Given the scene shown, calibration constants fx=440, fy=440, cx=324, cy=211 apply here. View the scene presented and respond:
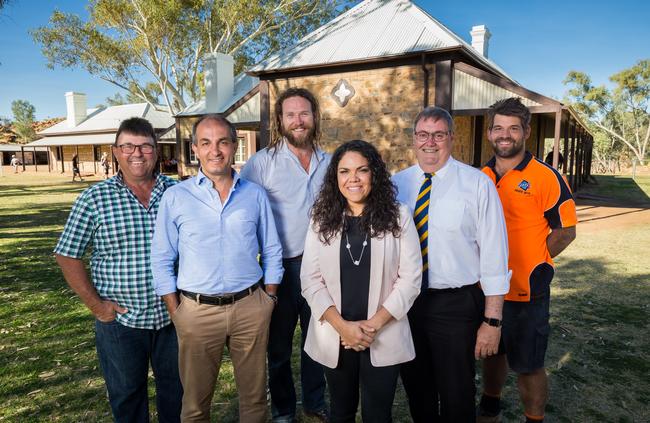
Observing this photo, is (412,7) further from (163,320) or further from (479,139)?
(163,320)

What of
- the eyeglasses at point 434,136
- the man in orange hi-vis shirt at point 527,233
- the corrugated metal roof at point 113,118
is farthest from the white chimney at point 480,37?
the corrugated metal roof at point 113,118

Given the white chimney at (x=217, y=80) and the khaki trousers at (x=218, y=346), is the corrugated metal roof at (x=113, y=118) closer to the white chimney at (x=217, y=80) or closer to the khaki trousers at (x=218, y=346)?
the white chimney at (x=217, y=80)

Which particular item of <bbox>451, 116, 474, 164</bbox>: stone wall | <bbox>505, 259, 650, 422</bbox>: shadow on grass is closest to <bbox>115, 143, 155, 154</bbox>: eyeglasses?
<bbox>505, 259, 650, 422</bbox>: shadow on grass

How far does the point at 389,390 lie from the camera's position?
2.22 m

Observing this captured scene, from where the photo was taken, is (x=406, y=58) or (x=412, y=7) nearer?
(x=406, y=58)

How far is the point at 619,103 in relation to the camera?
44.9 metres

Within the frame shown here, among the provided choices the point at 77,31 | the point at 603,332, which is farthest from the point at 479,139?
the point at 77,31

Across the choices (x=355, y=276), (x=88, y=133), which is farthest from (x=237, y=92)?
(x=355, y=276)

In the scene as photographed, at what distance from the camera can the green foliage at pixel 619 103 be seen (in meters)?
40.5

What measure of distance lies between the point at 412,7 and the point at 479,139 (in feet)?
15.5

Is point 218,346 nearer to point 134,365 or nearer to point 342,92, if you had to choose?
point 134,365

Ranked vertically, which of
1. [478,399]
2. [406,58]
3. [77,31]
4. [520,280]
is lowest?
[478,399]

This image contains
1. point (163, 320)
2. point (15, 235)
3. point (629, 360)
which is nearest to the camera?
point (163, 320)

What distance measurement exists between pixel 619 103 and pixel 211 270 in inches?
2112
